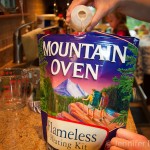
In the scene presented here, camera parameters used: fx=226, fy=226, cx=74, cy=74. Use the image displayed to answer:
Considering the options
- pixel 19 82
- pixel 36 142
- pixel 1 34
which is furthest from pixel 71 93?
pixel 1 34

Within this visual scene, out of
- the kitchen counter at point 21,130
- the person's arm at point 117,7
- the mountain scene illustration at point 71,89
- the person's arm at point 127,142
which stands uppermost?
the person's arm at point 117,7

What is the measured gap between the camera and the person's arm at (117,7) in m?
0.48

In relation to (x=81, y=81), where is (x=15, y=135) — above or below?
below

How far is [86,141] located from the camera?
1.43ft

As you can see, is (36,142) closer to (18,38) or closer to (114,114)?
(114,114)

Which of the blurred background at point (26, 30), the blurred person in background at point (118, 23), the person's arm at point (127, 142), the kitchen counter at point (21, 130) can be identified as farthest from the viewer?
the blurred person in background at point (118, 23)

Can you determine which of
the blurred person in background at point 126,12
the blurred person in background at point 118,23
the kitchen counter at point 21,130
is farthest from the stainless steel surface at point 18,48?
the blurred person in background at point 118,23

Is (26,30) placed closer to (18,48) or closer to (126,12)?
(18,48)

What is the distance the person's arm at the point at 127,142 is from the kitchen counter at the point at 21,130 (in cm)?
18

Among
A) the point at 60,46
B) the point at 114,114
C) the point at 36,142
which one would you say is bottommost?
the point at 36,142

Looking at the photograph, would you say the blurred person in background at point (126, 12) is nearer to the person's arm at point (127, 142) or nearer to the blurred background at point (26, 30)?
the person's arm at point (127, 142)

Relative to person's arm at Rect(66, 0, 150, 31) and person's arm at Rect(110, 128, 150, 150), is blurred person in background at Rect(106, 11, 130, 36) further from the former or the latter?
person's arm at Rect(110, 128, 150, 150)

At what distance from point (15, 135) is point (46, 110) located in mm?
148

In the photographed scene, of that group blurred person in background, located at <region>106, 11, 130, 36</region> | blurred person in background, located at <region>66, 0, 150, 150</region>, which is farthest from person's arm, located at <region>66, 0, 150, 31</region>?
blurred person in background, located at <region>106, 11, 130, 36</region>
